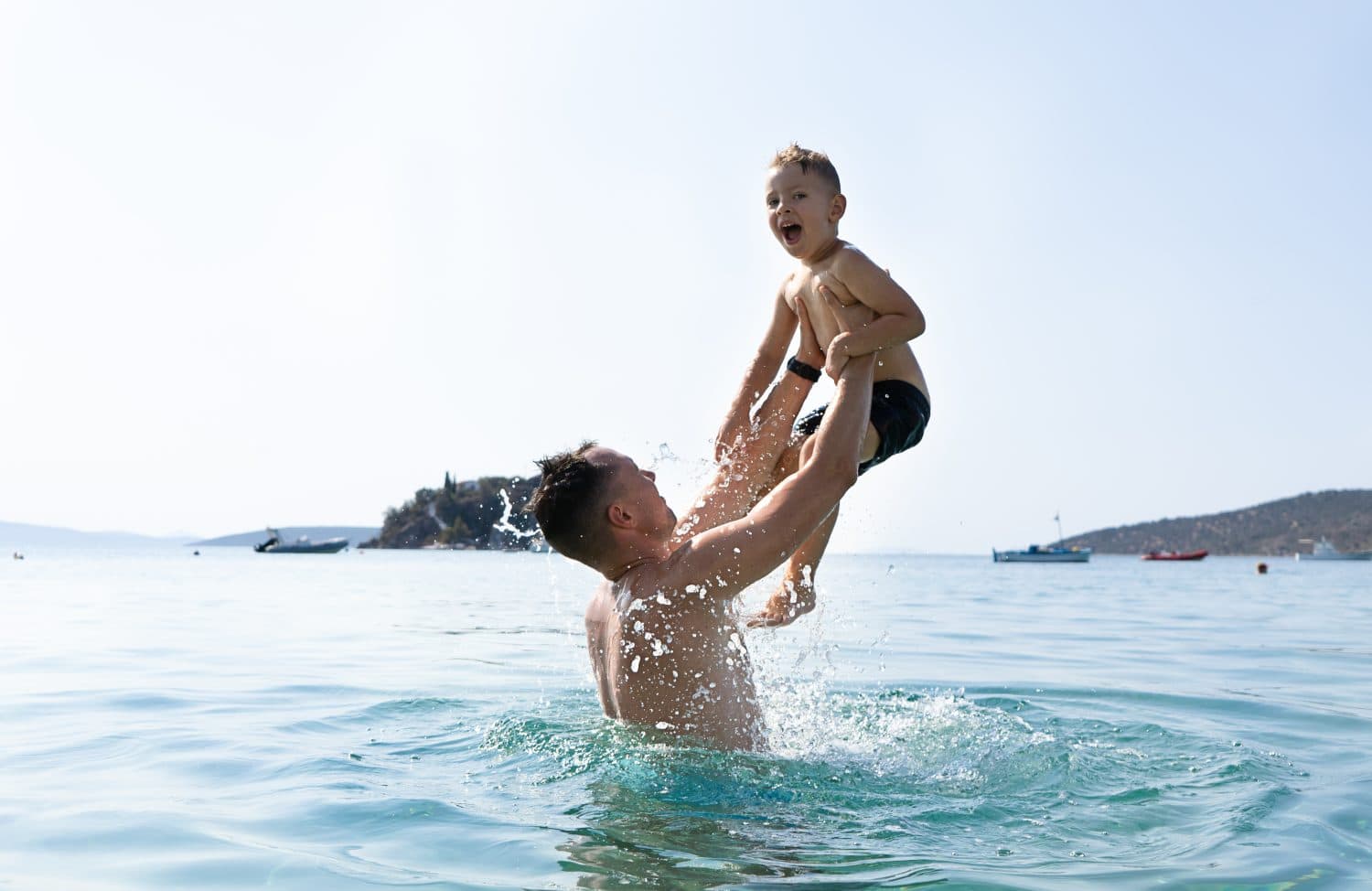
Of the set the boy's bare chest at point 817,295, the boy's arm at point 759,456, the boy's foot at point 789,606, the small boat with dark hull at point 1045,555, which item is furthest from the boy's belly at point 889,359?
the small boat with dark hull at point 1045,555

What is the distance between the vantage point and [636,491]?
4.84 m

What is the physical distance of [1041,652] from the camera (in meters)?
11.8

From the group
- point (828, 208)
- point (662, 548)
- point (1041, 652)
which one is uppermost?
point (828, 208)

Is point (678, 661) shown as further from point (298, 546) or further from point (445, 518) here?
point (445, 518)

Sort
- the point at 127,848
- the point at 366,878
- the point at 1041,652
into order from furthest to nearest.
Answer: the point at 1041,652, the point at 127,848, the point at 366,878

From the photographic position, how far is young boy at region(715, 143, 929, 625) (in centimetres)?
490

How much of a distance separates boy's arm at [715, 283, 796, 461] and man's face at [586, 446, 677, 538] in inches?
33.7

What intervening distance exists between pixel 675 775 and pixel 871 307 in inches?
86.8

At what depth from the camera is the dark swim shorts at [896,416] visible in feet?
17.1

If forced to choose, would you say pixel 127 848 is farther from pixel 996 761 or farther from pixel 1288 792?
pixel 1288 792

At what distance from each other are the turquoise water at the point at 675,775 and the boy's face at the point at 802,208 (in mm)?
2249

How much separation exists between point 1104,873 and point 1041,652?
851 centimetres

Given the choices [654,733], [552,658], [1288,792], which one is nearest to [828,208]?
[654,733]

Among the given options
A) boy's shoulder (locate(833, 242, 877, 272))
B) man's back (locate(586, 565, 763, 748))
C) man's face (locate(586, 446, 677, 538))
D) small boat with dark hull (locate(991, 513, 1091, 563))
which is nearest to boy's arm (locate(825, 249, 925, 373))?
boy's shoulder (locate(833, 242, 877, 272))
